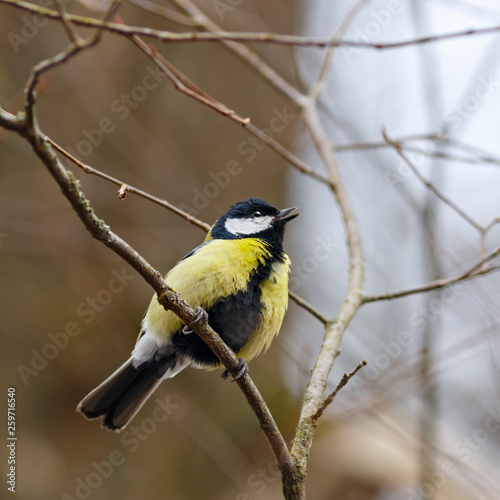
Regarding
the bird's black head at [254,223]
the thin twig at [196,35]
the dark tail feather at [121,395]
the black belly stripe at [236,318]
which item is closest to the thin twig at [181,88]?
the thin twig at [196,35]

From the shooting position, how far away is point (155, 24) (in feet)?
17.3

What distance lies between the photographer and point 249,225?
3.38m

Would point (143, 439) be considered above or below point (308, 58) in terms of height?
below

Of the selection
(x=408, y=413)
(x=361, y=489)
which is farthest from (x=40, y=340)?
(x=408, y=413)

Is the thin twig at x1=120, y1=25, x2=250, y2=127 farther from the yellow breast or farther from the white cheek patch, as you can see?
the white cheek patch

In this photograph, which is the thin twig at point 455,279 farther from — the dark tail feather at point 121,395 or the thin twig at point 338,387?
the dark tail feather at point 121,395

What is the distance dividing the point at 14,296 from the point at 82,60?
2332mm

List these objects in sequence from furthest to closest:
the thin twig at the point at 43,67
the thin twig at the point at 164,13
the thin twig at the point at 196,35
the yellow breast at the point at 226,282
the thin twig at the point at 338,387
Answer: the thin twig at the point at 164,13 → the yellow breast at the point at 226,282 → the thin twig at the point at 338,387 → the thin twig at the point at 196,35 → the thin twig at the point at 43,67

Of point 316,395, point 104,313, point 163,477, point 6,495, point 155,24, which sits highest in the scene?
point 155,24

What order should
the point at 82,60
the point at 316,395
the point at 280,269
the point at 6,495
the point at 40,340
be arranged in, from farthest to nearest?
the point at 82,60, the point at 40,340, the point at 6,495, the point at 280,269, the point at 316,395

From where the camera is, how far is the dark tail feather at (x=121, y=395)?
3.25 meters

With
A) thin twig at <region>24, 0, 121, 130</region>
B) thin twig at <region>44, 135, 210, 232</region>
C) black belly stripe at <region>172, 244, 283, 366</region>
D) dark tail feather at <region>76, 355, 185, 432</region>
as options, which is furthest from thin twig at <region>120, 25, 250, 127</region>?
dark tail feather at <region>76, 355, 185, 432</region>

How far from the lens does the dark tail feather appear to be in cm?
325

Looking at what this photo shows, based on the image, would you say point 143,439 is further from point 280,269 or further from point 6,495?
point 280,269
